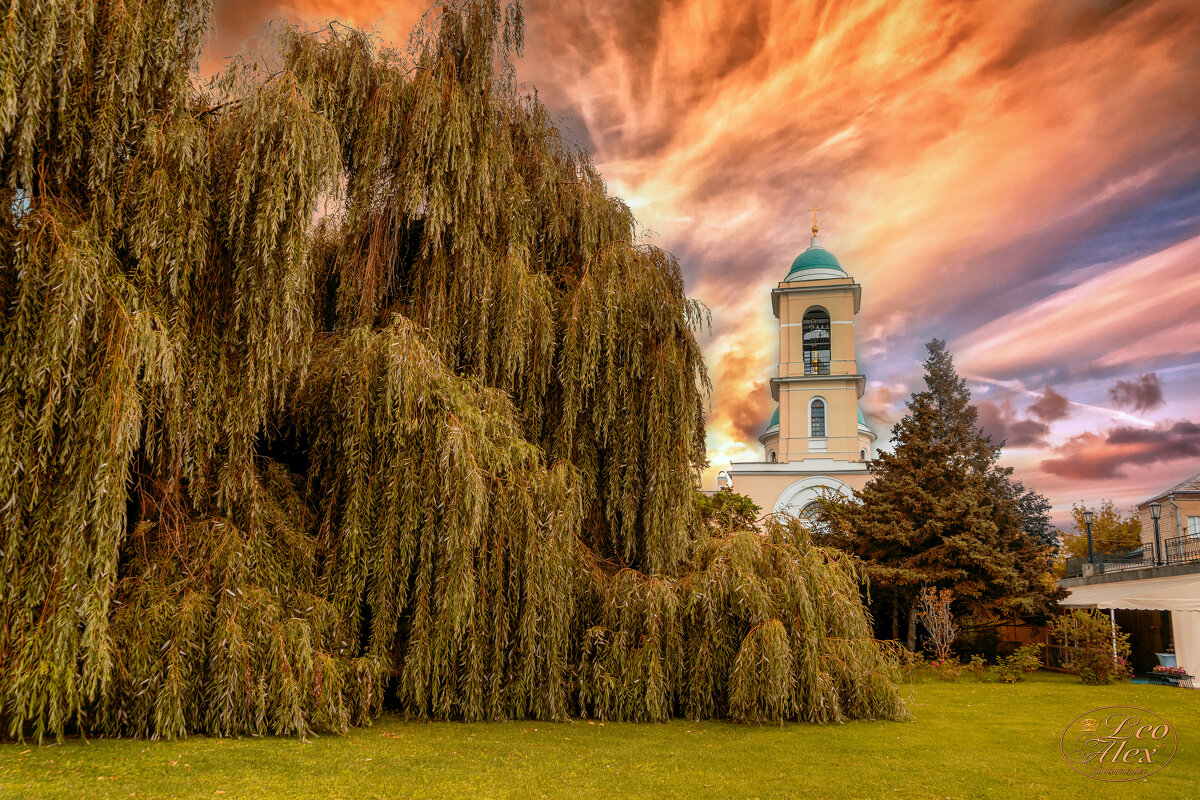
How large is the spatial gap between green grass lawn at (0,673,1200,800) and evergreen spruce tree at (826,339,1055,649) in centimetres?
1019

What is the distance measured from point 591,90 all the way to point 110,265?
8.11 meters

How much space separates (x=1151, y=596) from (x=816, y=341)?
19.3 metres

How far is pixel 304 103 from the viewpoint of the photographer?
7.46m

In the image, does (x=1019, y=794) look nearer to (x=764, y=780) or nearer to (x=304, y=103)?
(x=764, y=780)

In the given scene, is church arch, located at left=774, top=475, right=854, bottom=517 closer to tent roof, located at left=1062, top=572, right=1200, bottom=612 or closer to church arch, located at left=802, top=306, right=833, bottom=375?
church arch, located at left=802, top=306, right=833, bottom=375

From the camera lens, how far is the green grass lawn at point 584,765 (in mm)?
5301

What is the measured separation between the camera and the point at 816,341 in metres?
33.4

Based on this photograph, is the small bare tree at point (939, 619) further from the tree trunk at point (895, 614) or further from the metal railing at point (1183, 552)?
the metal railing at point (1183, 552)

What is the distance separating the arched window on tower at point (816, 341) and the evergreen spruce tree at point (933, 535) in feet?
35.1

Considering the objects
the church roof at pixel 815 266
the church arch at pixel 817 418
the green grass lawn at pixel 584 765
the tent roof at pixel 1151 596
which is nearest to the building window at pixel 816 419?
the church arch at pixel 817 418

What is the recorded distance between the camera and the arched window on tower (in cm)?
3316

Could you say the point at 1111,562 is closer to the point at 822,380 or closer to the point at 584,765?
the point at 822,380

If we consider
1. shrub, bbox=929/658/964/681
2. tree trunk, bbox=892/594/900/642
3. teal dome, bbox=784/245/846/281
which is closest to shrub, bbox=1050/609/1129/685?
shrub, bbox=929/658/964/681

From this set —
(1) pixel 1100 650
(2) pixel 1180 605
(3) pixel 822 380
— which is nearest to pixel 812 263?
(3) pixel 822 380
